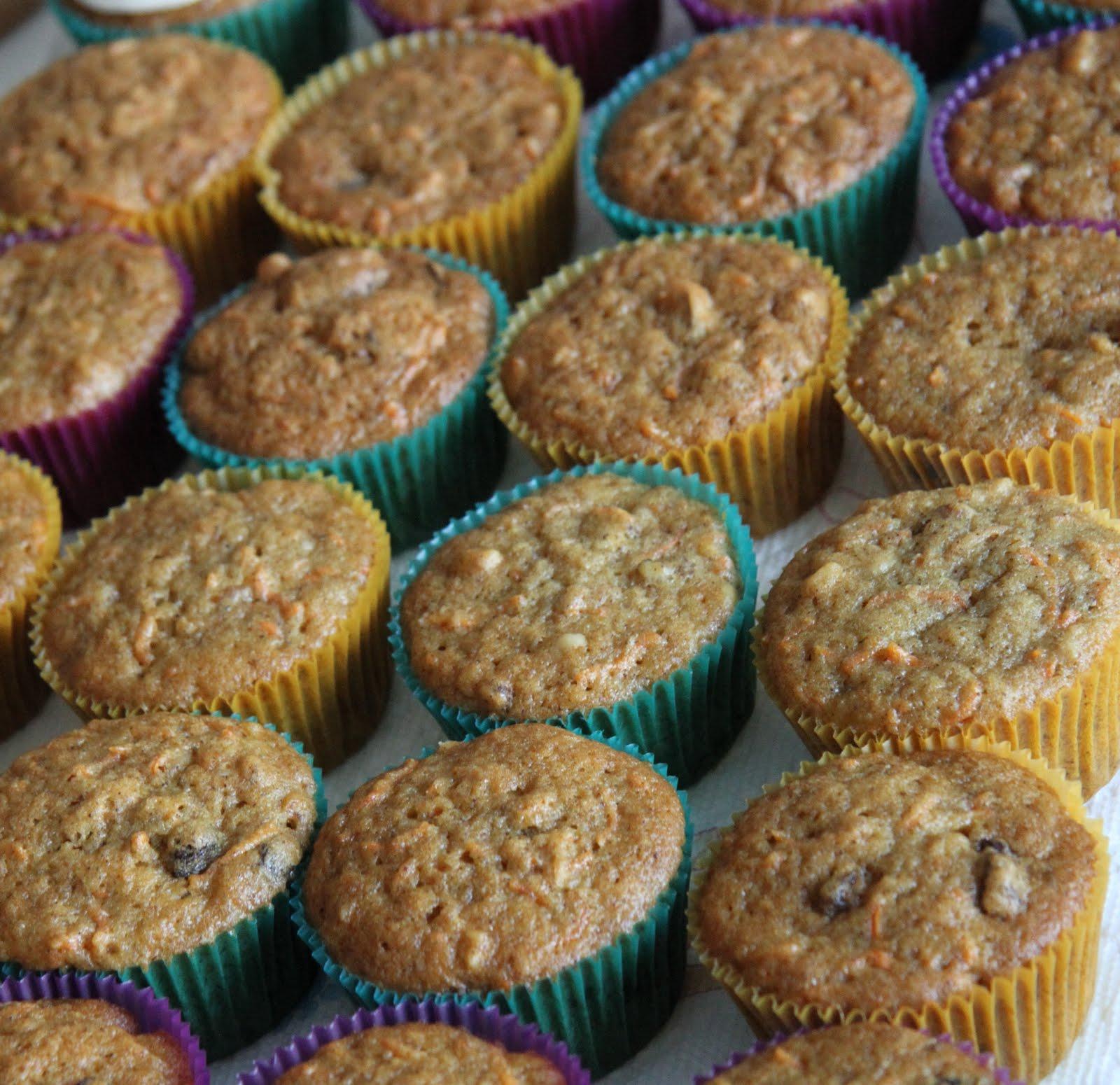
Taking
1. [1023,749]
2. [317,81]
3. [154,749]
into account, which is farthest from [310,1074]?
[317,81]

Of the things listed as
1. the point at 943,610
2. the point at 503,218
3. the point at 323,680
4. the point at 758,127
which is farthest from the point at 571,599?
the point at 758,127

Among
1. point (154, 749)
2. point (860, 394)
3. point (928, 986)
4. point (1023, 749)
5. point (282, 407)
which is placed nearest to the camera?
point (928, 986)

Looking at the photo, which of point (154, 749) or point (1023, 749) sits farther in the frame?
point (154, 749)

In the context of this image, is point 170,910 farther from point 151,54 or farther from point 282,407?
point 151,54

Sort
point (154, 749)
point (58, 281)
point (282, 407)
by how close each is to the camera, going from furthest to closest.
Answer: point (58, 281) < point (282, 407) < point (154, 749)

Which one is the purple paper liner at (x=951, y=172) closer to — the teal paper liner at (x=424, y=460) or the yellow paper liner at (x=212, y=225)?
the teal paper liner at (x=424, y=460)

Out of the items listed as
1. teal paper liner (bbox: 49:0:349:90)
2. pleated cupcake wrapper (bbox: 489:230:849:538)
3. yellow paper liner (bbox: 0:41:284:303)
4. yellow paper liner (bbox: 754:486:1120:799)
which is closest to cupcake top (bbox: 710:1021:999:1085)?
yellow paper liner (bbox: 754:486:1120:799)

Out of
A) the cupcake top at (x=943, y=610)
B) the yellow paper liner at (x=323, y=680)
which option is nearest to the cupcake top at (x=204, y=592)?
the yellow paper liner at (x=323, y=680)
